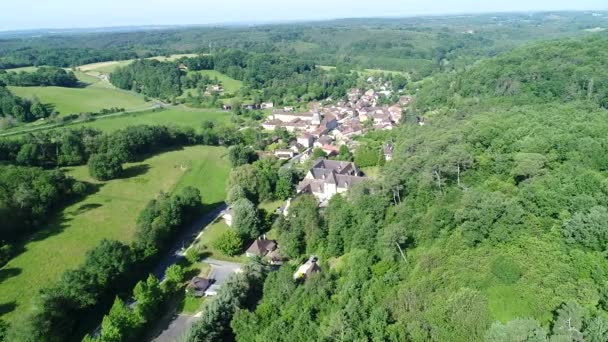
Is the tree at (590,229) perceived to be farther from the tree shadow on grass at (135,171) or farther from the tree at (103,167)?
the tree shadow on grass at (135,171)

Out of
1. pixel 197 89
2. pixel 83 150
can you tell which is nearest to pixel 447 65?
pixel 197 89

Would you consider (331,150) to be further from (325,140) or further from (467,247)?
(467,247)

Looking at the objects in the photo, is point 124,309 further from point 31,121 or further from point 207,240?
point 31,121

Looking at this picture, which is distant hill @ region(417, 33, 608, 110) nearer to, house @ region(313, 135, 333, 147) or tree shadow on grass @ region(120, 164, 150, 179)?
house @ region(313, 135, 333, 147)

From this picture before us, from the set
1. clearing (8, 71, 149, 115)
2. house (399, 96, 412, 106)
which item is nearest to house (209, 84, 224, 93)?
clearing (8, 71, 149, 115)

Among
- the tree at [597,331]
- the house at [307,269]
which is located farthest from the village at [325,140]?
the tree at [597,331]

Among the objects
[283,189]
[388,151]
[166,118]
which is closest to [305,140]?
[388,151]
